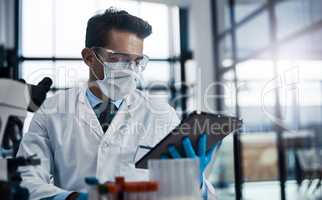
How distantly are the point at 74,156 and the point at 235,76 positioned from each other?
2.86m

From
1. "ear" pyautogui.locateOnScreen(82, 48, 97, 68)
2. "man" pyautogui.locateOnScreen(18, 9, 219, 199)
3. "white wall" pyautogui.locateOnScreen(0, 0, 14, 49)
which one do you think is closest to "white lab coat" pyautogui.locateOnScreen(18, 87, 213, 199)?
"man" pyautogui.locateOnScreen(18, 9, 219, 199)

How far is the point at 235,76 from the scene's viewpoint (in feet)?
13.1

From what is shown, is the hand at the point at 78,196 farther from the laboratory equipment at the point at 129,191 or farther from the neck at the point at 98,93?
the neck at the point at 98,93

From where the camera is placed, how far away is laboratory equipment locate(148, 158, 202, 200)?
35.4 inches

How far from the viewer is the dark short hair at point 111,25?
4.94 feet

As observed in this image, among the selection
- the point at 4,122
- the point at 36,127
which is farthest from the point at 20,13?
the point at 4,122

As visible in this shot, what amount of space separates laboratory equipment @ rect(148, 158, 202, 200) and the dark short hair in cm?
72

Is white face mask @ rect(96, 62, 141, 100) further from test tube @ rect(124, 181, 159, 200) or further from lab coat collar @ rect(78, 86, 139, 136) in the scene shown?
test tube @ rect(124, 181, 159, 200)

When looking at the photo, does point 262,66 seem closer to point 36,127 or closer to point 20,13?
point 20,13

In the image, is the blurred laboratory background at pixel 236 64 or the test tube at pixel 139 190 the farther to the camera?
the blurred laboratory background at pixel 236 64

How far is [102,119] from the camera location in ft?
4.75

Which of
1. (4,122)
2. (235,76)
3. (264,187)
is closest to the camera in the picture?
(4,122)

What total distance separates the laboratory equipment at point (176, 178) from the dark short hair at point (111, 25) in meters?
0.72

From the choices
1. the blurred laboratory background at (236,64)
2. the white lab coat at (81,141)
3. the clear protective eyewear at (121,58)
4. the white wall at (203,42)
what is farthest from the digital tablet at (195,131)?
the white wall at (203,42)
